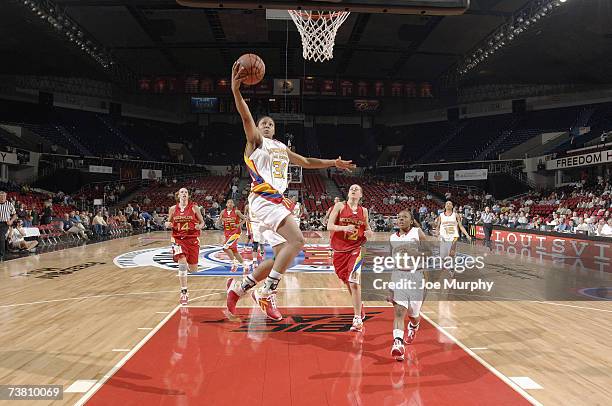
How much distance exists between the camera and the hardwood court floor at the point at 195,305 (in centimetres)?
396

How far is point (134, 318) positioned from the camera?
5977 mm

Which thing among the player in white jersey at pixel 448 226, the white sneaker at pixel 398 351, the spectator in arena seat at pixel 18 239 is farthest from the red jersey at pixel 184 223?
the spectator in arena seat at pixel 18 239

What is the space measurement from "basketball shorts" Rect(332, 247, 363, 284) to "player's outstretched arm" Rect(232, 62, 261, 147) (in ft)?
7.02

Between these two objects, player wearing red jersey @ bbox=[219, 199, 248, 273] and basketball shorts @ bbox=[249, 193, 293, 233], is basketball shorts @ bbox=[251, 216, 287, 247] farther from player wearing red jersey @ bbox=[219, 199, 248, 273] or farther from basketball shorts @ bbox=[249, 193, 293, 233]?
player wearing red jersey @ bbox=[219, 199, 248, 273]

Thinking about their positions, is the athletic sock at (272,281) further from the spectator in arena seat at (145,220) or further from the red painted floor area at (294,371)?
the spectator in arena seat at (145,220)

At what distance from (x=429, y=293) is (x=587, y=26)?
2075 centimetres

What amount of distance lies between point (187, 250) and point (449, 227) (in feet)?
19.8

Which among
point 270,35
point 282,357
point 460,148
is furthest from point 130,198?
point 282,357

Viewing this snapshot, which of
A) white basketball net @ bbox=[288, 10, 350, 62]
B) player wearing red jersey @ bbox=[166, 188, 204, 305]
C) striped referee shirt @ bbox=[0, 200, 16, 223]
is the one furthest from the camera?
striped referee shirt @ bbox=[0, 200, 16, 223]

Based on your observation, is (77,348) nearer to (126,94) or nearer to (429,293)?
(429,293)

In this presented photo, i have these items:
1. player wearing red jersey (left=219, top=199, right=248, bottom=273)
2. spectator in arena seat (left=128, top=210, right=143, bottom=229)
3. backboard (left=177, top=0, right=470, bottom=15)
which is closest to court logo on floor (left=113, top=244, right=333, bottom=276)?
player wearing red jersey (left=219, top=199, right=248, bottom=273)

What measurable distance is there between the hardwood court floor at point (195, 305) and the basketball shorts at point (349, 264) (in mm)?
826

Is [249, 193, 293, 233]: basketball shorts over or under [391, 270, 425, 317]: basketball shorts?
over

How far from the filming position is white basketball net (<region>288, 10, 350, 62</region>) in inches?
343
